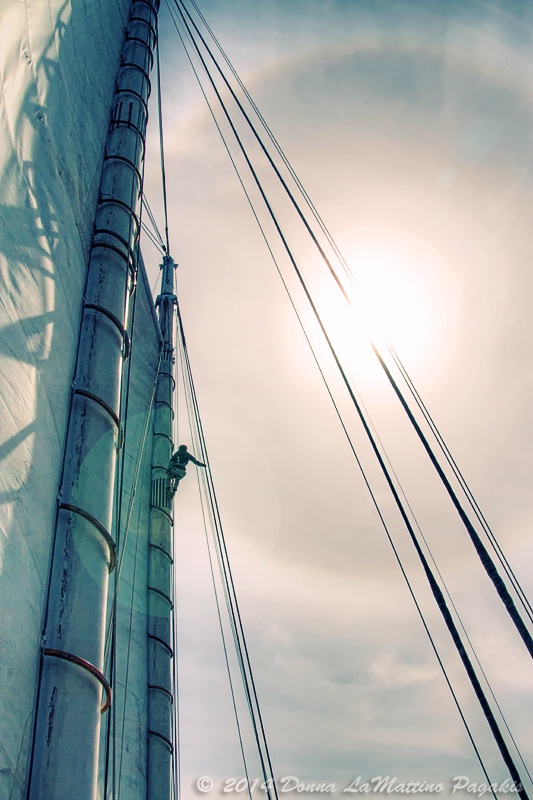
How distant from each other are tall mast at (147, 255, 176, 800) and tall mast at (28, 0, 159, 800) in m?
4.78

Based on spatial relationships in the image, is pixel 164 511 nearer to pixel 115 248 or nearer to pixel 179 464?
pixel 179 464

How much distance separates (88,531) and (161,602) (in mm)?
5696

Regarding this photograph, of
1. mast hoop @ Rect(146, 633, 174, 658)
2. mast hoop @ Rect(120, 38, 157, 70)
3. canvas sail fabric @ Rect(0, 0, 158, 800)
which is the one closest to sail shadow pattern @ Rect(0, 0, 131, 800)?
canvas sail fabric @ Rect(0, 0, 158, 800)

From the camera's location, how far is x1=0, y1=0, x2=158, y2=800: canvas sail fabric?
2.74 meters

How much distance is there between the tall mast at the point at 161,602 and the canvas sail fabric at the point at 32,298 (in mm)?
5567

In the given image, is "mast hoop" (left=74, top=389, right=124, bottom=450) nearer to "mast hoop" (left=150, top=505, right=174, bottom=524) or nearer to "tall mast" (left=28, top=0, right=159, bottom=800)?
"tall mast" (left=28, top=0, right=159, bottom=800)

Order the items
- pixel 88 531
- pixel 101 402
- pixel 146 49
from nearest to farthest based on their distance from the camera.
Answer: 1. pixel 88 531
2. pixel 101 402
3. pixel 146 49

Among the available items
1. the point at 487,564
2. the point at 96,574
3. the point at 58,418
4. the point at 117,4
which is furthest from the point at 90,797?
the point at 117,4

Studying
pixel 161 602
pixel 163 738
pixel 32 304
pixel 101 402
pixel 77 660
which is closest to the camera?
pixel 77 660

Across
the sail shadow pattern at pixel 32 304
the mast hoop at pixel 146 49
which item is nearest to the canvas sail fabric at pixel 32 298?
the sail shadow pattern at pixel 32 304

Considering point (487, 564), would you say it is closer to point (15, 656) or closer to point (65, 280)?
point (15, 656)

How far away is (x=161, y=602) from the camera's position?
8.87 metres

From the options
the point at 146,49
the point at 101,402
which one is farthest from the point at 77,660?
the point at 146,49

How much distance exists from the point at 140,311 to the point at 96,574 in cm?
910
